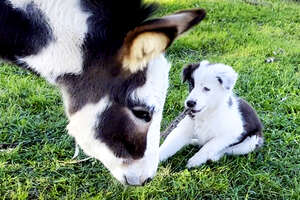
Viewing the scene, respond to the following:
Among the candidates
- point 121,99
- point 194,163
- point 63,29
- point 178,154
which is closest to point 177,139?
point 178,154

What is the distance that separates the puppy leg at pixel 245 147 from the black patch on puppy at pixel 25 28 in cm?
183

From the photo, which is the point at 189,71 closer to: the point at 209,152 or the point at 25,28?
the point at 209,152

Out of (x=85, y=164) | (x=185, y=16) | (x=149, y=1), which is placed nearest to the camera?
(x=185, y=16)

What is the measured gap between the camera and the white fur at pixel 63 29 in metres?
1.83

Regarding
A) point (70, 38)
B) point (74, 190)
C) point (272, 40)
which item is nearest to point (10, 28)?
point (70, 38)

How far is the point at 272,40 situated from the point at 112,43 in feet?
15.5

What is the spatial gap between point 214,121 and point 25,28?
1.77 m

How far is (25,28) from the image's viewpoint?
186 cm

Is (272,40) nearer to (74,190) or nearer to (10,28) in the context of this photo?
(74,190)

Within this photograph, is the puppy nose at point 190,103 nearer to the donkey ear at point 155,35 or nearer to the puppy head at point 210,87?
the puppy head at point 210,87

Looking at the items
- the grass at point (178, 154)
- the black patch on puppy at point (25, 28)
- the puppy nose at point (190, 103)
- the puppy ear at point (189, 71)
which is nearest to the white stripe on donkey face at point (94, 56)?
the black patch on puppy at point (25, 28)

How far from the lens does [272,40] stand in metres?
6.06

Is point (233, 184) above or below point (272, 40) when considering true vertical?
above

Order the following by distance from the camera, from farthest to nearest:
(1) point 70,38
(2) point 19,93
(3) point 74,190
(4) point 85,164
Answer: (2) point 19,93
(4) point 85,164
(3) point 74,190
(1) point 70,38
